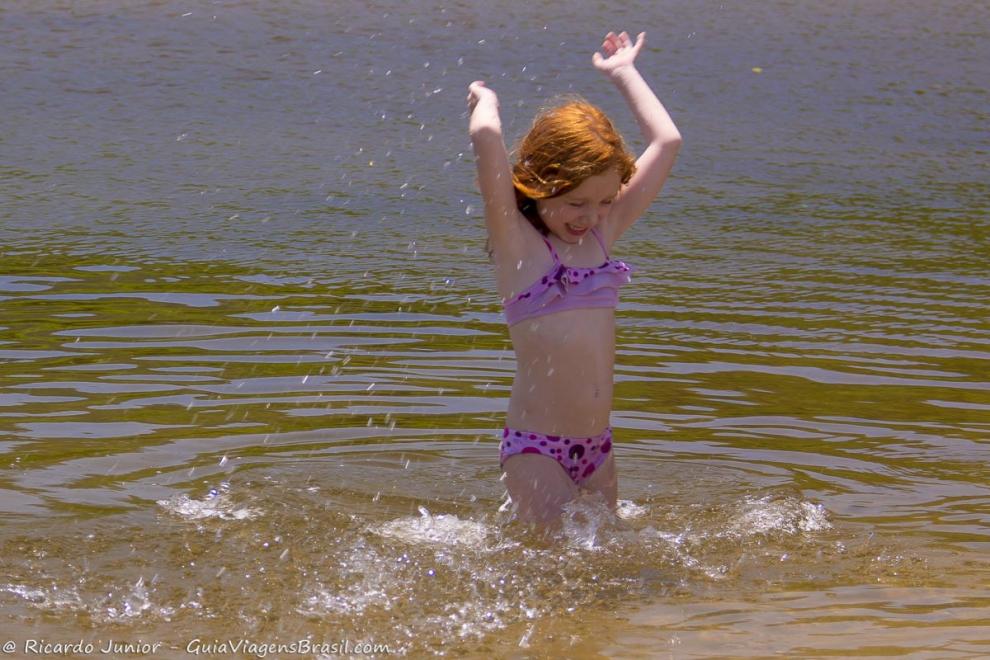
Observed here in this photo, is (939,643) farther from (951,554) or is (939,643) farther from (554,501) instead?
(554,501)

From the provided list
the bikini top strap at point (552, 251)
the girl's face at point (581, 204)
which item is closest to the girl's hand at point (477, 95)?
the girl's face at point (581, 204)

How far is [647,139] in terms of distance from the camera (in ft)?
17.1

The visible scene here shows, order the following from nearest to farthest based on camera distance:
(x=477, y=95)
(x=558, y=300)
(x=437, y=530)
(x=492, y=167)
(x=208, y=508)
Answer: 1. (x=492, y=167)
2. (x=477, y=95)
3. (x=558, y=300)
4. (x=437, y=530)
5. (x=208, y=508)

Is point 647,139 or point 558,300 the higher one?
point 647,139

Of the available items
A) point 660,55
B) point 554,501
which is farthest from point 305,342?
point 660,55

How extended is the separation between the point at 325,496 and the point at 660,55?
34.0 feet

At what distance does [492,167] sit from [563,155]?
0.85ft

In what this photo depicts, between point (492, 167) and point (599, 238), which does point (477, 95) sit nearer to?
point (492, 167)

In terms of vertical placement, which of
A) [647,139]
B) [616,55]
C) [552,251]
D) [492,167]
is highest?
[616,55]

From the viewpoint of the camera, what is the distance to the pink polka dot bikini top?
16.3ft

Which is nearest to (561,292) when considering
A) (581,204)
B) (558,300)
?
(558,300)

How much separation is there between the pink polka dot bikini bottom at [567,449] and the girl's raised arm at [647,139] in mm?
694

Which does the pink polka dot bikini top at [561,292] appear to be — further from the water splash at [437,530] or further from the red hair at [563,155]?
the water splash at [437,530]

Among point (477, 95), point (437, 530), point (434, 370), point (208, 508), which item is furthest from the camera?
point (434, 370)
